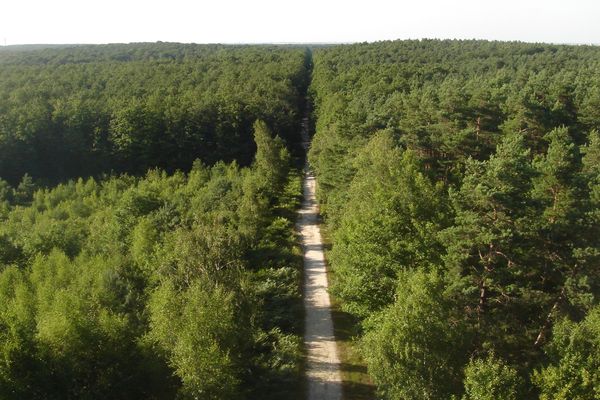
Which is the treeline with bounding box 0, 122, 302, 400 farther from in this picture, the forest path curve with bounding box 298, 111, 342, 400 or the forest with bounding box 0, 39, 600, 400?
the forest path curve with bounding box 298, 111, 342, 400

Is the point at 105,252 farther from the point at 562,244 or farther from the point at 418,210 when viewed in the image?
the point at 562,244

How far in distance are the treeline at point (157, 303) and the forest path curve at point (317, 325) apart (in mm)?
909

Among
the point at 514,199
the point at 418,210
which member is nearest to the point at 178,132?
the point at 418,210

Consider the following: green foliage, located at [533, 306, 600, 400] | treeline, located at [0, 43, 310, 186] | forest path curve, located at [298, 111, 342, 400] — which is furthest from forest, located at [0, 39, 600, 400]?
treeline, located at [0, 43, 310, 186]

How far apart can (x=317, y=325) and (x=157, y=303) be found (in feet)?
35.1

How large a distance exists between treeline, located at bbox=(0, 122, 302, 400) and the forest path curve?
909mm

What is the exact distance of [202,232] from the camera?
24188 millimetres

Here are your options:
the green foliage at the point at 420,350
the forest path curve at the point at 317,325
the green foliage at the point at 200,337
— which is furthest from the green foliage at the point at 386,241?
the green foliage at the point at 200,337

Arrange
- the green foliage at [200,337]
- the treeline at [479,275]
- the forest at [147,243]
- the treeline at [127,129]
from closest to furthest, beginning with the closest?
the treeline at [479,275]
the green foliage at [200,337]
the forest at [147,243]
the treeline at [127,129]

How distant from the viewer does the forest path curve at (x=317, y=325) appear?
23297mm

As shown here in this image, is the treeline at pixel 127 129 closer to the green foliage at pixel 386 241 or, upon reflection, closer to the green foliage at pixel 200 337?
the green foliage at pixel 386 241

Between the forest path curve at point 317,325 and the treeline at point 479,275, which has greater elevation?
the treeline at point 479,275

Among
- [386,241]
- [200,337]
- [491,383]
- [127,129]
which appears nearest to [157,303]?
[200,337]

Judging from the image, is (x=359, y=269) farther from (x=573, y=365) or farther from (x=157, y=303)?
(x=573, y=365)
